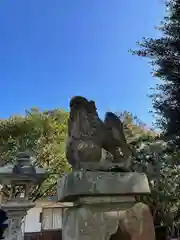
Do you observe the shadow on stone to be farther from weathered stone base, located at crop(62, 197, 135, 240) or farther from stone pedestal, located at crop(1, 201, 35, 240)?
stone pedestal, located at crop(1, 201, 35, 240)

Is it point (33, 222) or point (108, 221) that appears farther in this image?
point (33, 222)

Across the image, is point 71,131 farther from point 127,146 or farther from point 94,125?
point 127,146

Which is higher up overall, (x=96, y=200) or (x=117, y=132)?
(x=117, y=132)

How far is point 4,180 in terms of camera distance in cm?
480

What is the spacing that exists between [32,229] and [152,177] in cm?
690

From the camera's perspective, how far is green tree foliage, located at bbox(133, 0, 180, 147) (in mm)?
4355

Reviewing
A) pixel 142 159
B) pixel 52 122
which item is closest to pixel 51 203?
pixel 52 122

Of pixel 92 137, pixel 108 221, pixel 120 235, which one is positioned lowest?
pixel 120 235

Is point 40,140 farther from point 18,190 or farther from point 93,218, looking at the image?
point 93,218

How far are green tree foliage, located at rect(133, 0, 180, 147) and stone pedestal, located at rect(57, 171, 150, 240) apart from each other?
2714 millimetres

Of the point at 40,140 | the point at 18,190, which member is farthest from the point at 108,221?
the point at 40,140

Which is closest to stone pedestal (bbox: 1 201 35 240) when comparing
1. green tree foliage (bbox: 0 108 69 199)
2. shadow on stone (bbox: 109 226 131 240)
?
shadow on stone (bbox: 109 226 131 240)

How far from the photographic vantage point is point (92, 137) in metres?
2.16

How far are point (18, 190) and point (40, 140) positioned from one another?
228 inches
